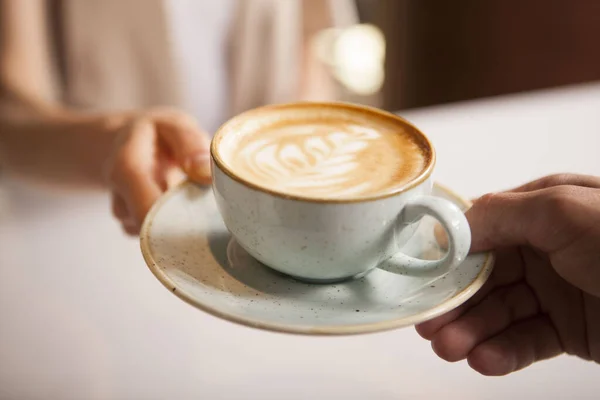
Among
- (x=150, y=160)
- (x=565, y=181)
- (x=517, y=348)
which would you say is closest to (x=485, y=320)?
(x=517, y=348)

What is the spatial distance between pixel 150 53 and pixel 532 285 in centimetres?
88

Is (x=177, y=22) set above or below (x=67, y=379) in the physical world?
above

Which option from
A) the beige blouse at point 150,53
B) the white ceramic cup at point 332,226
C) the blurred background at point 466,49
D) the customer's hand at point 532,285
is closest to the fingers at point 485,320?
the customer's hand at point 532,285

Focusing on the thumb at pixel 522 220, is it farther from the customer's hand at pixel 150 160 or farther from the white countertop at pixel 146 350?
the customer's hand at pixel 150 160

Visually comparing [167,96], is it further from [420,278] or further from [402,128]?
[420,278]

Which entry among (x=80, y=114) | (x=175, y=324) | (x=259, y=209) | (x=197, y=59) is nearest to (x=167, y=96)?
(x=197, y=59)

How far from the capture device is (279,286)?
0.56 meters

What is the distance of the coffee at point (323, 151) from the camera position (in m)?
0.56

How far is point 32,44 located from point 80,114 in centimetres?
19

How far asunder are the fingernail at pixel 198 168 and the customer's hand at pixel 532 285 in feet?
0.95

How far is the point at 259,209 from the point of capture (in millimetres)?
518

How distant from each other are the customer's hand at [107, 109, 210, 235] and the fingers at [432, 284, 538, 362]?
1.03 ft

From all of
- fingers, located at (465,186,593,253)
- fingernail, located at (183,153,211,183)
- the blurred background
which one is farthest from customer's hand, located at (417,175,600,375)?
the blurred background

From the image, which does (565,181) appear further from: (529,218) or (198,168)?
(198,168)
